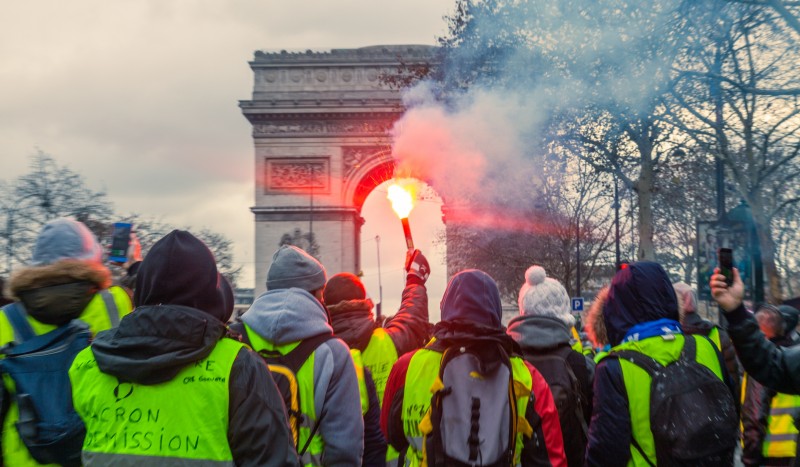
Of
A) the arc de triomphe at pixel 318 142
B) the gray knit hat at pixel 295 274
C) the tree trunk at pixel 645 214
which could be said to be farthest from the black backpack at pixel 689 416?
the arc de triomphe at pixel 318 142

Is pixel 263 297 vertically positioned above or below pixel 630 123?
below

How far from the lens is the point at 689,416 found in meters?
3.10

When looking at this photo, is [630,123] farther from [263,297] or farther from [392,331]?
[263,297]

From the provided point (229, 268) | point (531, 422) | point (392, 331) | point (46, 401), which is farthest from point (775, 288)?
point (229, 268)

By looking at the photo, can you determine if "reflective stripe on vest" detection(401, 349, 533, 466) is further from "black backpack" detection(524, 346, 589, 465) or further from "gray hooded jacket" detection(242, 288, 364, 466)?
"black backpack" detection(524, 346, 589, 465)

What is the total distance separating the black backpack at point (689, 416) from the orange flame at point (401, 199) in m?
2.11

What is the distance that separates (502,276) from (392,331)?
26.6 m

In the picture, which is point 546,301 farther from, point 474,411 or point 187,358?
point 187,358

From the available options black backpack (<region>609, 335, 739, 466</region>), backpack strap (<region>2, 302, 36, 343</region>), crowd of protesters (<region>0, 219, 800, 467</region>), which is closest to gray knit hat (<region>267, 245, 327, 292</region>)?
crowd of protesters (<region>0, 219, 800, 467</region>)

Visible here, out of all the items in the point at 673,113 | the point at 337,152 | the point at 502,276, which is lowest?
the point at 502,276

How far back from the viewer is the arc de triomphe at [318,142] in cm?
3497

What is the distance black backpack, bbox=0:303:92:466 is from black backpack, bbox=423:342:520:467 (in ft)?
4.26

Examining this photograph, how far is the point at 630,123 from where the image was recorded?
14469mm

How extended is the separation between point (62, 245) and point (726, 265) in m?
2.60
